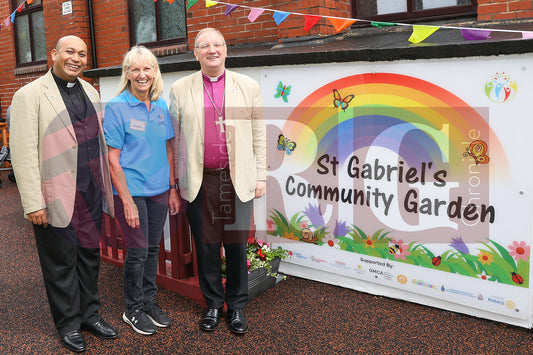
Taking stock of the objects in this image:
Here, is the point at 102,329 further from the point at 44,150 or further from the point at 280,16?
the point at 280,16

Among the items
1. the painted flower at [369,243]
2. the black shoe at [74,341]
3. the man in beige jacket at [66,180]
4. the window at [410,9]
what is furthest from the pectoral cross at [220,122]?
the window at [410,9]

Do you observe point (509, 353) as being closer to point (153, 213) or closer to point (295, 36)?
point (153, 213)

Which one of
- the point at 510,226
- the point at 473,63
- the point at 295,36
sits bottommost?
the point at 510,226

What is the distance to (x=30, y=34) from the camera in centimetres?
968

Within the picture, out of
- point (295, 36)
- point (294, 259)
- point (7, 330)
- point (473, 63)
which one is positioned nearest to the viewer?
point (473, 63)

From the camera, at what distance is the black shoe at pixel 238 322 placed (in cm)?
319

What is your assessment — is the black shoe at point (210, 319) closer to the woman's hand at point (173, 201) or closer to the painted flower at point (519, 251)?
the woman's hand at point (173, 201)

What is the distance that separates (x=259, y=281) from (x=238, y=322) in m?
0.62

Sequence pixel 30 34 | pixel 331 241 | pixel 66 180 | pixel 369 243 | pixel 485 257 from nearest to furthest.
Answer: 1. pixel 66 180
2. pixel 485 257
3. pixel 369 243
4. pixel 331 241
5. pixel 30 34

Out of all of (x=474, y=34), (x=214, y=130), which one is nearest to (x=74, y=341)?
(x=214, y=130)

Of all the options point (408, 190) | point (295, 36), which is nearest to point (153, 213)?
point (408, 190)

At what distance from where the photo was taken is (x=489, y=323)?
3.25 meters

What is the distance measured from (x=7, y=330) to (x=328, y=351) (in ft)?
7.24

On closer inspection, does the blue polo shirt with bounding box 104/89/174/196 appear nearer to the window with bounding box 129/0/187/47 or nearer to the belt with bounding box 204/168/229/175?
the belt with bounding box 204/168/229/175
